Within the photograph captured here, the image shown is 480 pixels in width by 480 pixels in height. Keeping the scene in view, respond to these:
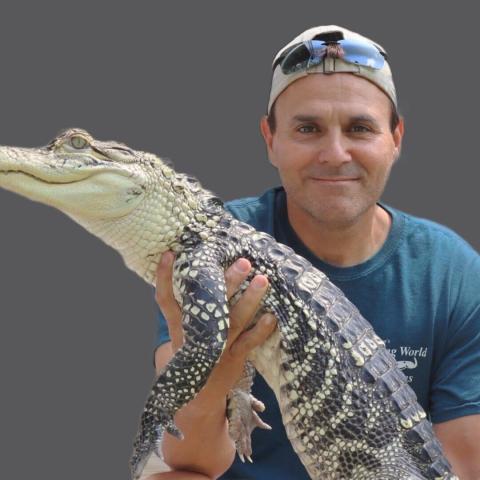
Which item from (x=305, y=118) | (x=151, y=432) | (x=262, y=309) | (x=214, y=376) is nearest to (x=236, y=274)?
(x=262, y=309)

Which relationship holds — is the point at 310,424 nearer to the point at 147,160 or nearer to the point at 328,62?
the point at 147,160

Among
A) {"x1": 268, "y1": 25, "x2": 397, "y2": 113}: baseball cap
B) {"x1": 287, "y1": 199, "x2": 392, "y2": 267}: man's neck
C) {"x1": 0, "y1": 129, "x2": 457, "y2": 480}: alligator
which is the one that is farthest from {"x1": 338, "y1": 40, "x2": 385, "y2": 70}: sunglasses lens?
{"x1": 0, "y1": 129, "x2": 457, "y2": 480}: alligator

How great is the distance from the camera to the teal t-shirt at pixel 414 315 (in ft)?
12.8

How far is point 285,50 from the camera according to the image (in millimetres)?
3961

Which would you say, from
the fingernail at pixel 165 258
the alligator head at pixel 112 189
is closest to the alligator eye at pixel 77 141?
the alligator head at pixel 112 189

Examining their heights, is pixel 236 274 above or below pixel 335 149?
below

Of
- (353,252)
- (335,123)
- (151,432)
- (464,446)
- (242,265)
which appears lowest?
(464,446)

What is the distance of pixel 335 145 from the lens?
370cm

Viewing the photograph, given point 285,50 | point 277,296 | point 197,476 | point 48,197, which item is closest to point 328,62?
point 285,50

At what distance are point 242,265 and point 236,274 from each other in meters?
0.04

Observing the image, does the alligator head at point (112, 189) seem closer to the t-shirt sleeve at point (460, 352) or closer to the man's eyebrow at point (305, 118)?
the man's eyebrow at point (305, 118)

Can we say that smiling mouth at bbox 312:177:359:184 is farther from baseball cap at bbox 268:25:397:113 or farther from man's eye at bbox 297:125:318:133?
baseball cap at bbox 268:25:397:113

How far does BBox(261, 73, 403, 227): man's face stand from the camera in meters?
3.71

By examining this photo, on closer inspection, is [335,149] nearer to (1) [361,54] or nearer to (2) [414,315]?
(1) [361,54]
